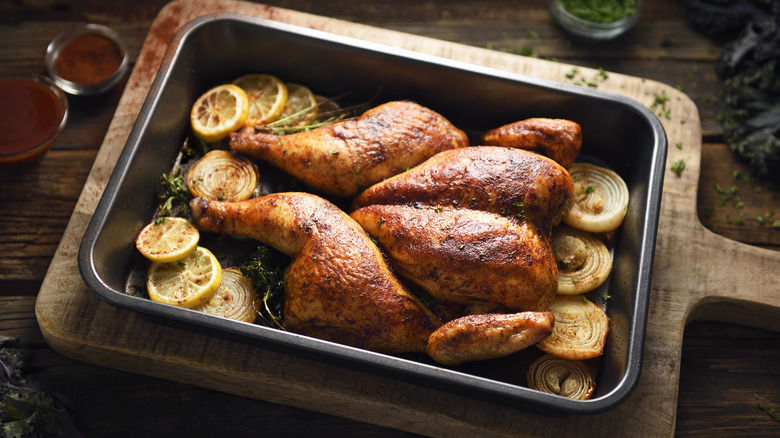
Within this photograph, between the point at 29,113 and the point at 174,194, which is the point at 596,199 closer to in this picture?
the point at 174,194

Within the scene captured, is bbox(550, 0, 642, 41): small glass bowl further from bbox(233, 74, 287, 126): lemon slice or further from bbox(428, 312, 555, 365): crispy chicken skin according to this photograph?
bbox(428, 312, 555, 365): crispy chicken skin

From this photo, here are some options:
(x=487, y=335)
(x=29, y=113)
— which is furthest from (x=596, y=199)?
(x=29, y=113)

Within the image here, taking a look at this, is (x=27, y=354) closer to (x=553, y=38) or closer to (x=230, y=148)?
(x=230, y=148)

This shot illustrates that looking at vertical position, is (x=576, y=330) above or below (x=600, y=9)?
below

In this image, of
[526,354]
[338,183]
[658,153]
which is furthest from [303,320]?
[658,153]

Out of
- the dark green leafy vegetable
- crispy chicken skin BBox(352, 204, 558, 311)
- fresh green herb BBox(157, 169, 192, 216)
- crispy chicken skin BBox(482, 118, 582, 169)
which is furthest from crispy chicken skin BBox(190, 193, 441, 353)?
the dark green leafy vegetable

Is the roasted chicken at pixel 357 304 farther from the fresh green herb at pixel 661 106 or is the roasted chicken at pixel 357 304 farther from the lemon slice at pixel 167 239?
the fresh green herb at pixel 661 106
